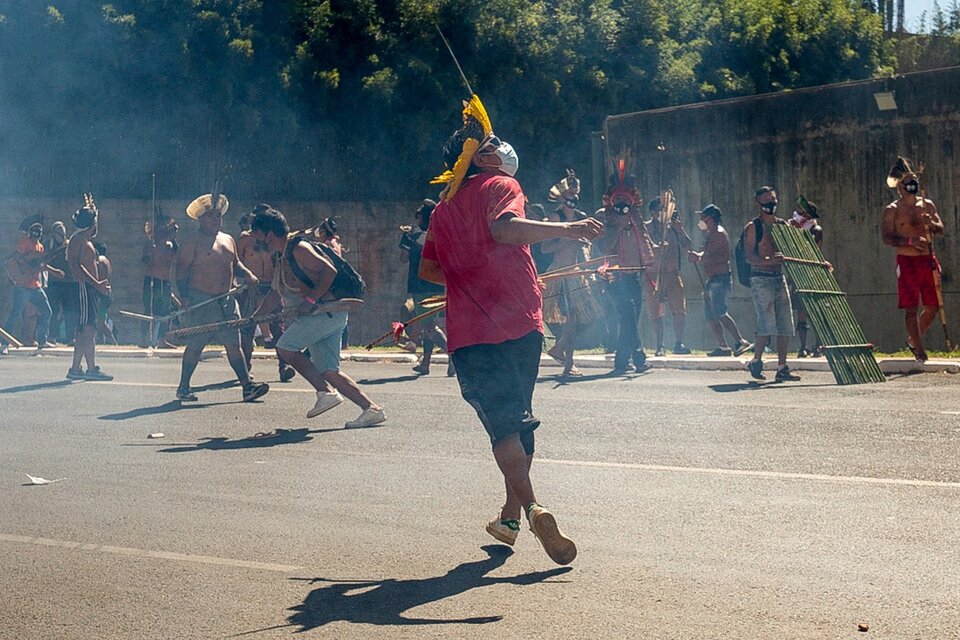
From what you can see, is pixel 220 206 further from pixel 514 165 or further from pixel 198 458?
pixel 514 165

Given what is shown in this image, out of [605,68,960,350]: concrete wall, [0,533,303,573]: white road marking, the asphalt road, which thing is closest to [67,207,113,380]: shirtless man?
the asphalt road

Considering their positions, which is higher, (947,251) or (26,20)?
(26,20)

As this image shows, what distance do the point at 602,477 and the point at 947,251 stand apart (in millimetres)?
12037

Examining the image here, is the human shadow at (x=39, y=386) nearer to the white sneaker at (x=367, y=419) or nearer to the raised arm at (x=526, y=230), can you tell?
the white sneaker at (x=367, y=419)

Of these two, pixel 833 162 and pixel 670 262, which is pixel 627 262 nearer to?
pixel 670 262

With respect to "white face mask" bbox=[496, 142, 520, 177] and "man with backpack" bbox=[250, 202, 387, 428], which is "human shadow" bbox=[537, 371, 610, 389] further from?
"white face mask" bbox=[496, 142, 520, 177]

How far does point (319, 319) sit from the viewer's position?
1096cm

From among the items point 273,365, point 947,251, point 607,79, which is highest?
point 607,79

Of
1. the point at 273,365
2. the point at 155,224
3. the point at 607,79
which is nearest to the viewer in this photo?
the point at 273,365

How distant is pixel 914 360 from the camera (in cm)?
1467

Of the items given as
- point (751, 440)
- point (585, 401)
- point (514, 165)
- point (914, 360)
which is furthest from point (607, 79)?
point (514, 165)

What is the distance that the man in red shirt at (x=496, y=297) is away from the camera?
6.06 metres

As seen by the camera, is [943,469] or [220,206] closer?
[943,469]

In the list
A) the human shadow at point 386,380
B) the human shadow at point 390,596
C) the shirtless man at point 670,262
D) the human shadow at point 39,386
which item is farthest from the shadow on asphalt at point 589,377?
the human shadow at point 390,596
